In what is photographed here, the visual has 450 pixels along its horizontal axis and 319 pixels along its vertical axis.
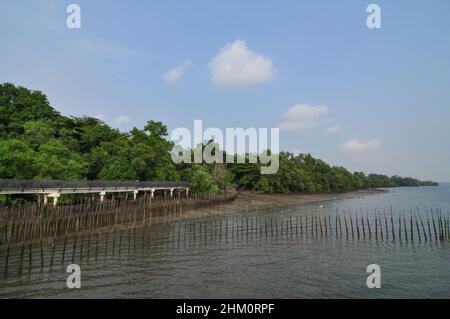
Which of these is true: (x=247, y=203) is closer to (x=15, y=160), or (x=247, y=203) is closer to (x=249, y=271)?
(x=15, y=160)

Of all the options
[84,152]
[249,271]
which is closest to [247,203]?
[84,152]

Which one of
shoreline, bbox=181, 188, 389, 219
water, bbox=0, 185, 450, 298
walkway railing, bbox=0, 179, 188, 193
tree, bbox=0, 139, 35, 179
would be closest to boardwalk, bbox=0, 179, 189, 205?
walkway railing, bbox=0, 179, 188, 193

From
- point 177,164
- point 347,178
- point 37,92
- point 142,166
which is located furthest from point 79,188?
point 347,178

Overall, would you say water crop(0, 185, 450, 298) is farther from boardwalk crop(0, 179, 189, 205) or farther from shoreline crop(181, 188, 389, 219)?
shoreline crop(181, 188, 389, 219)

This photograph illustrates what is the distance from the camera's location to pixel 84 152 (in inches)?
2146

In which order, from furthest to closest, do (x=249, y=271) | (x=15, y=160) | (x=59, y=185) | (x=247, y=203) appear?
(x=247, y=203)
(x=59, y=185)
(x=15, y=160)
(x=249, y=271)

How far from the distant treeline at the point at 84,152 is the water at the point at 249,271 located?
14.6 metres

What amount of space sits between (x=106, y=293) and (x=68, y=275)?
11.5ft

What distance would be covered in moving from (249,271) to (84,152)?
4328cm

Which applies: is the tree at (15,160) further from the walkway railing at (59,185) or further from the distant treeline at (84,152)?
the walkway railing at (59,185)

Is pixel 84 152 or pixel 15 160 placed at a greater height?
pixel 84 152

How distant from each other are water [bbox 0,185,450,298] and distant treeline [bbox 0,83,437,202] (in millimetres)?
14591

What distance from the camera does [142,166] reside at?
166ft
